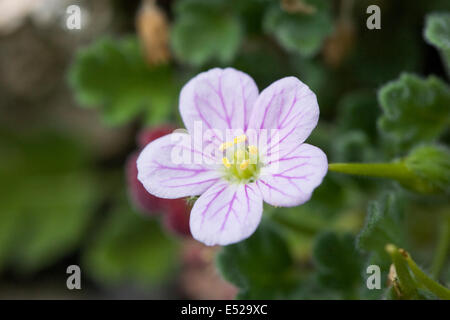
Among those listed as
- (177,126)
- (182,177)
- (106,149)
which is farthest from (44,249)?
(182,177)

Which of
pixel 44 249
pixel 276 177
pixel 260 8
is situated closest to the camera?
pixel 276 177

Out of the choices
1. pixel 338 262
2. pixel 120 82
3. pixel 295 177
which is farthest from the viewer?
pixel 120 82

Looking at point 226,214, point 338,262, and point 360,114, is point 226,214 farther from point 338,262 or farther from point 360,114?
point 360,114

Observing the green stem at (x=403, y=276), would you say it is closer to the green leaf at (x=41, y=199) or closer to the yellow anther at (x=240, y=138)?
the yellow anther at (x=240, y=138)

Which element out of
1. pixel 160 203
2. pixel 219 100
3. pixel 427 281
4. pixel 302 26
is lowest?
pixel 427 281

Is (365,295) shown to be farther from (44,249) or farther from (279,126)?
(44,249)

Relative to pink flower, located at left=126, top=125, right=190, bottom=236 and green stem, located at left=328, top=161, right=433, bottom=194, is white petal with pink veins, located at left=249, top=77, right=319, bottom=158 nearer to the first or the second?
green stem, located at left=328, top=161, right=433, bottom=194

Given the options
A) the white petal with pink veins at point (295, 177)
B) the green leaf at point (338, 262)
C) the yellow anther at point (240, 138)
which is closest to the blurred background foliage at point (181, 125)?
the green leaf at point (338, 262)

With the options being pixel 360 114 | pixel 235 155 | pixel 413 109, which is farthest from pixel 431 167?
pixel 360 114
